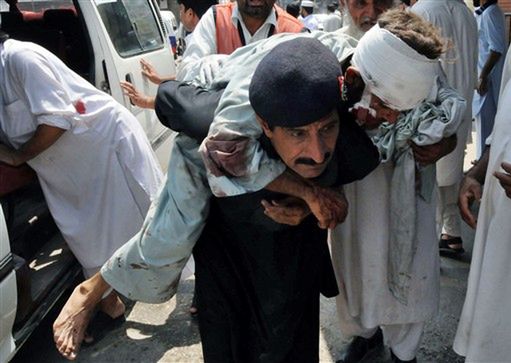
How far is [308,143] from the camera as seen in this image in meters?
1.46

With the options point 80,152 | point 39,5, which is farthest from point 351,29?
point 39,5

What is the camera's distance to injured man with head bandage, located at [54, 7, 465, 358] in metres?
1.50

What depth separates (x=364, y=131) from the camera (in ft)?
5.51

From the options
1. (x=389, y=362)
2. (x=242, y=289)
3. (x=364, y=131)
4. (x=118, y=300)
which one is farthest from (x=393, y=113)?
(x=118, y=300)

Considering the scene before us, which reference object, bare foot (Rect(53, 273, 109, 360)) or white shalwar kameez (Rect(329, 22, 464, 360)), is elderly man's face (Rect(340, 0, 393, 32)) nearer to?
white shalwar kameez (Rect(329, 22, 464, 360))

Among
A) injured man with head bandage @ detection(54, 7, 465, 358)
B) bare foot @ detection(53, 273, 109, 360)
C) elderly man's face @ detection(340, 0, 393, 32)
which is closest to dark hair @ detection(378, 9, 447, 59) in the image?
injured man with head bandage @ detection(54, 7, 465, 358)

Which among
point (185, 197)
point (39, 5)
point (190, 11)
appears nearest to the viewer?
point (185, 197)

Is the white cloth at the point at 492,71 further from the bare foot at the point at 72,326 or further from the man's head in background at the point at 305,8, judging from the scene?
the man's head in background at the point at 305,8

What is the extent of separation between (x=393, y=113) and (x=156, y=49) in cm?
315

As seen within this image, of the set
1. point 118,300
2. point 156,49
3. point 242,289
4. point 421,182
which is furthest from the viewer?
point 156,49

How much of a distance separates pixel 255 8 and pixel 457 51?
4.16 ft

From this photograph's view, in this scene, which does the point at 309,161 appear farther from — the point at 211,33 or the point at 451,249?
the point at 451,249

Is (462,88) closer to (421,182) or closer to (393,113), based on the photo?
(421,182)

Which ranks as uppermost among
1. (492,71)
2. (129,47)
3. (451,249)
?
(129,47)
